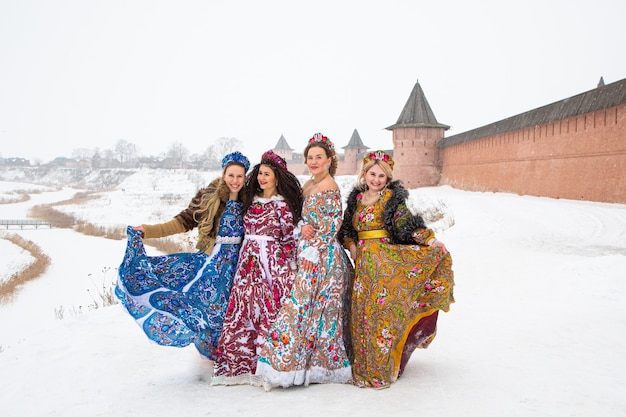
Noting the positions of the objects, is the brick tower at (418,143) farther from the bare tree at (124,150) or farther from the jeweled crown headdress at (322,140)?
the bare tree at (124,150)

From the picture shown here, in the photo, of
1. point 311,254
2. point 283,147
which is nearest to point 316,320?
point 311,254

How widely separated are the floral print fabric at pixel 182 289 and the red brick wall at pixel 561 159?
10.9 meters

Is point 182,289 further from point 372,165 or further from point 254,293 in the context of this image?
point 372,165

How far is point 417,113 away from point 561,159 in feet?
42.7

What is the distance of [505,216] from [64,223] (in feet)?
70.2

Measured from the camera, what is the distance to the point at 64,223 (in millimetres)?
23578

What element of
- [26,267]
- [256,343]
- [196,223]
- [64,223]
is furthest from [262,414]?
[64,223]

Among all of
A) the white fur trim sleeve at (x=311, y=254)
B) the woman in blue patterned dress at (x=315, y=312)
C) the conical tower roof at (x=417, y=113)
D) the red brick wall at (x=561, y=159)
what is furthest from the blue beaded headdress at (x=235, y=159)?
the conical tower roof at (x=417, y=113)

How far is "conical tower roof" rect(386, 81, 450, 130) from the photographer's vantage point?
25.8 metres

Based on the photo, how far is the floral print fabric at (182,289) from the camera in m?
3.16

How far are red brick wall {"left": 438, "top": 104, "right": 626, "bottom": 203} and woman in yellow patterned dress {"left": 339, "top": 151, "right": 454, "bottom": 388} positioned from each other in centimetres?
1006

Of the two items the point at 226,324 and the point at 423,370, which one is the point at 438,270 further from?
the point at 226,324

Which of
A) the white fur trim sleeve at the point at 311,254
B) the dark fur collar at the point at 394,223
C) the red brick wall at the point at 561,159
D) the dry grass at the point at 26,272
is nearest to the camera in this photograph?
the white fur trim sleeve at the point at 311,254

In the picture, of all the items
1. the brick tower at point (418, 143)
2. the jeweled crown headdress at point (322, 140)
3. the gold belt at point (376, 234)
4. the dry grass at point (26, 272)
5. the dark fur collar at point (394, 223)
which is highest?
the brick tower at point (418, 143)
